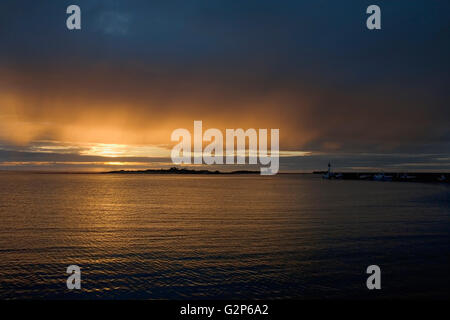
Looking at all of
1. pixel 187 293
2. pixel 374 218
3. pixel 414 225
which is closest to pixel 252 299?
pixel 187 293

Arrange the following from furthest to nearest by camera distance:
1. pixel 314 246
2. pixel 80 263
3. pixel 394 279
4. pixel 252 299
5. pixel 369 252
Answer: pixel 314 246, pixel 369 252, pixel 80 263, pixel 394 279, pixel 252 299

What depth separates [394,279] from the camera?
14055mm

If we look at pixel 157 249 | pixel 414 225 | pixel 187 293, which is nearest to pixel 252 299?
pixel 187 293

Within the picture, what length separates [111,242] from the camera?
69.8 feet

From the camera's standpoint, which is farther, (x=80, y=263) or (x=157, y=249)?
(x=157, y=249)
